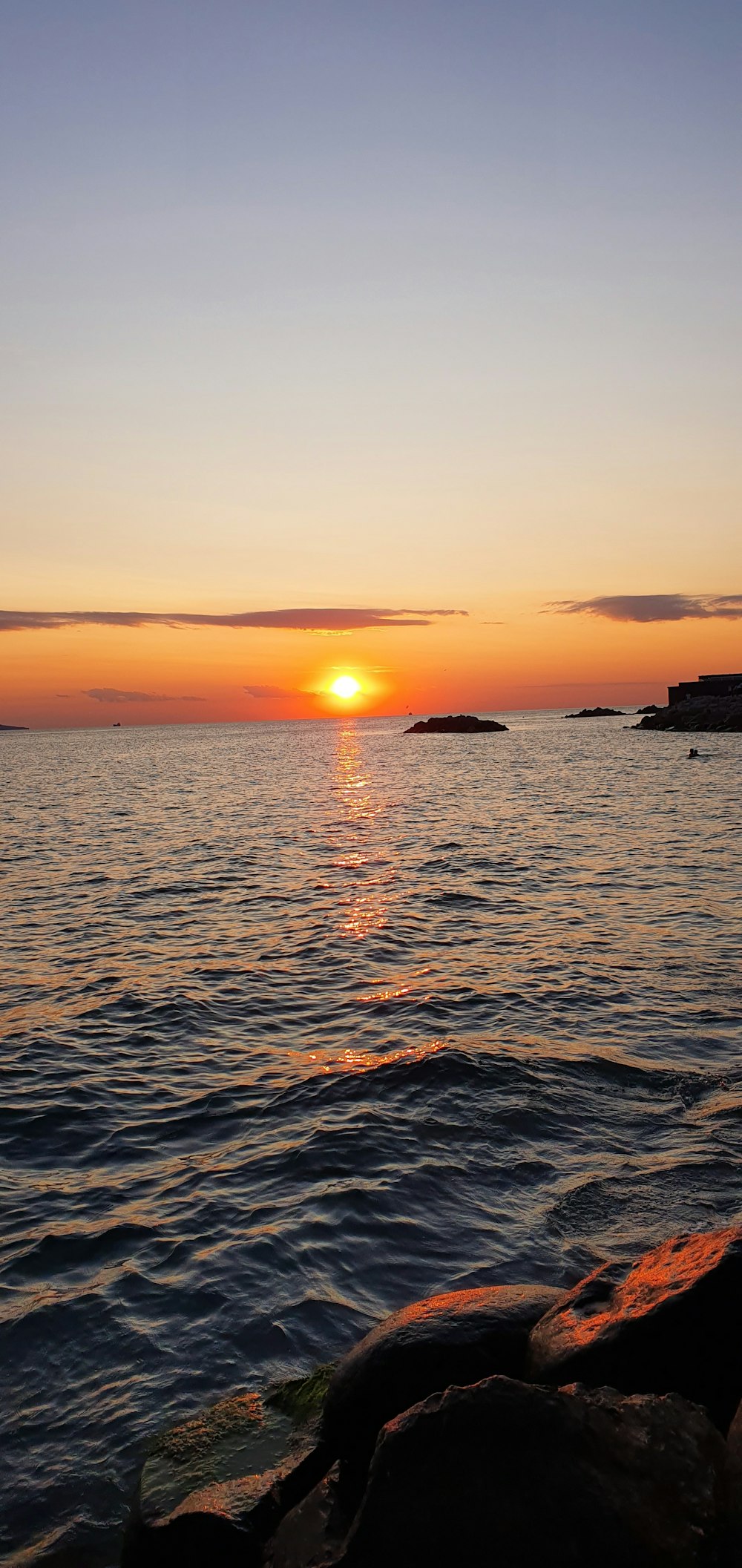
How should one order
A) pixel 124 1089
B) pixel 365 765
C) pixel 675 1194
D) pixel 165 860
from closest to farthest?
1. pixel 675 1194
2. pixel 124 1089
3. pixel 165 860
4. pixel 365 765

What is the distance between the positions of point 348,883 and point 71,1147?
58.8 feet

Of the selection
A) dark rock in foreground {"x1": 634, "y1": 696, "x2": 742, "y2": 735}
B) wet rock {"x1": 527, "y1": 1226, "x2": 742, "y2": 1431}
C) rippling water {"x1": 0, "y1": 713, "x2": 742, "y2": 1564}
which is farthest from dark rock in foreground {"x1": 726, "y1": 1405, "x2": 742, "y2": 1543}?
dark rock in foreground {"x1": 634, "y1": 696, "x2": 742, "y2": 735}

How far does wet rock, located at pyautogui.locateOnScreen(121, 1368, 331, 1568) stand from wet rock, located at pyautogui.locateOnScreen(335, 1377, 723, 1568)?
0.89 metres

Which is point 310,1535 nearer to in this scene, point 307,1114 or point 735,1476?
point 735,1476

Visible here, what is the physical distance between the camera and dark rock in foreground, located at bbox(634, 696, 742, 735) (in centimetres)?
11500

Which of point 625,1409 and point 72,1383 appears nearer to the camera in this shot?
point 625,1409

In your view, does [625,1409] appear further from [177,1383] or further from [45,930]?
[45,930]

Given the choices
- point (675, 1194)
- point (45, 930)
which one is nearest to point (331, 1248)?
point (675, 1194)

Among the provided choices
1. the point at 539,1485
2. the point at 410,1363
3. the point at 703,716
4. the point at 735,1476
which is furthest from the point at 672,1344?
the point at 703,716

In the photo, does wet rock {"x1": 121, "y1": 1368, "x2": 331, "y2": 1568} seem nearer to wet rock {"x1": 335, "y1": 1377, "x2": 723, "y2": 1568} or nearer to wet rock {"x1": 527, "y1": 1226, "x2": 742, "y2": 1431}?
wet rock {"x1": 335, "y1": 1377, "x2": 723, "y2": 1568}

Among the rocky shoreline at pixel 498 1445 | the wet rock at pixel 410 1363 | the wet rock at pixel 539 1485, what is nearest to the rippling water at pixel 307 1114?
the rocky shoreline at pixel 498 1445

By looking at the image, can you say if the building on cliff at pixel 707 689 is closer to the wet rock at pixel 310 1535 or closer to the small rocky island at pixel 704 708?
the small rocky island at pixel 704 708

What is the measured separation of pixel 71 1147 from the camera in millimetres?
10945

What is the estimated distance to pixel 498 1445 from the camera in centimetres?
445
